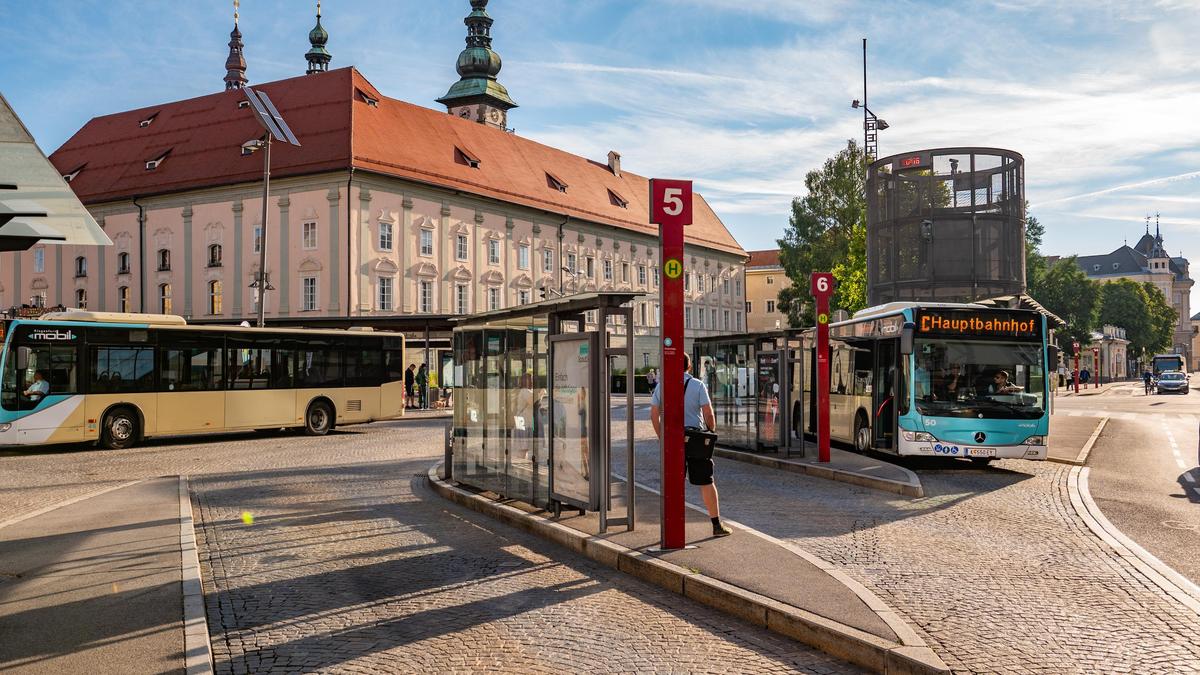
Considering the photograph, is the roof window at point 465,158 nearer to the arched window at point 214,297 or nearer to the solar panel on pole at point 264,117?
the arched window at point 214,297

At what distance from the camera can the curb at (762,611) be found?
20.4 feet

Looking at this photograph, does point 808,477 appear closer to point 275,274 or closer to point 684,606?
point 684,606

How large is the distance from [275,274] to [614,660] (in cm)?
5585

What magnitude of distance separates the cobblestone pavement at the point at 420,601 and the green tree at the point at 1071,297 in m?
83.9

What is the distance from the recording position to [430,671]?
6133 mm

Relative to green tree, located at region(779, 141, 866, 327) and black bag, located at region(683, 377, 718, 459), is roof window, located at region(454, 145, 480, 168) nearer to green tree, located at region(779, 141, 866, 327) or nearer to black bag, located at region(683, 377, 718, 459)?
green tree, located at region(779, 141, 866, 327)

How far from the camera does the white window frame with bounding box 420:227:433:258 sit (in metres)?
61.3

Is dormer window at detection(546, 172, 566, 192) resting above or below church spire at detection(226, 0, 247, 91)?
below

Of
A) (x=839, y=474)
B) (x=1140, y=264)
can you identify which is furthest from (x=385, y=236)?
(x=1140, y=264)

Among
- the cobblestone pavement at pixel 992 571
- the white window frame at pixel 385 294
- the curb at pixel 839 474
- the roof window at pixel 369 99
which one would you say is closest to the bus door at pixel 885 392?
the curb at pixel 839 474

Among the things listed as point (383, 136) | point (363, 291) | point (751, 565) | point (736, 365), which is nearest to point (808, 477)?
point (736, 365)

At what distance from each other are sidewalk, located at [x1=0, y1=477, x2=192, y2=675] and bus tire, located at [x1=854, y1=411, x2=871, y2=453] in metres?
12.5

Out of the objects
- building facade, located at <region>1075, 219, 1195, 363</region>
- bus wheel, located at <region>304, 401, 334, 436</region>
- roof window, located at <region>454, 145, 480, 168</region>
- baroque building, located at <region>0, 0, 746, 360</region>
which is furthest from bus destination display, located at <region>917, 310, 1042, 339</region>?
building facade, located at <region>1075, 219, 1195, 363</region>

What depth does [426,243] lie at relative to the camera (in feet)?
202
